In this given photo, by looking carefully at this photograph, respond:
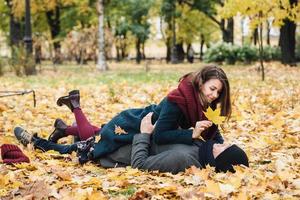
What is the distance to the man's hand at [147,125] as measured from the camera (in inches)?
201

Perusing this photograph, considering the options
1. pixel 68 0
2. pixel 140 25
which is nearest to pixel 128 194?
pixel 68 0

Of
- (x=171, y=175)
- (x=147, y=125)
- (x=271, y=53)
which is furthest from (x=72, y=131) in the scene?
(x=271, y=53)

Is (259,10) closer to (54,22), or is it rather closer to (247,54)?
(247,54)

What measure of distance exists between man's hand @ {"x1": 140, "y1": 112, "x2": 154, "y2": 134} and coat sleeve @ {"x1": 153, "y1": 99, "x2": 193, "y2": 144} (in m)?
0.11

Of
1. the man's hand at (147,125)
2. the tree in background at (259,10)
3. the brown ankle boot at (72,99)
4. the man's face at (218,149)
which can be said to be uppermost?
the tree in background at (259,10)

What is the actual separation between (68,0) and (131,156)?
103 feet

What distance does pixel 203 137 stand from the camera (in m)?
5.15

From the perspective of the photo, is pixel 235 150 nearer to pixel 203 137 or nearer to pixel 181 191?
pixel 203 137

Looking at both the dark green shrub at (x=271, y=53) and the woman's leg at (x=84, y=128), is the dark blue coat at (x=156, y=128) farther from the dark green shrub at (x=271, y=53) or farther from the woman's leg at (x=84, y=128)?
the dark green shrub at (x=271, y=53)

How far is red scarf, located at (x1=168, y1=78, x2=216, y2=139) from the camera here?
15.8 feet

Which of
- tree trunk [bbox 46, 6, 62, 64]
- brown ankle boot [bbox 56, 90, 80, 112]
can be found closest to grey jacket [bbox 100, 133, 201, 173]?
brown ankle boot [bbox 56, 90, 80, 112]

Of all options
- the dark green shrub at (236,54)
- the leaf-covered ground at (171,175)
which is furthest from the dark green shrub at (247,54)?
the leaf-covered ground at (171,175)

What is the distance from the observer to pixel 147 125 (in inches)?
201

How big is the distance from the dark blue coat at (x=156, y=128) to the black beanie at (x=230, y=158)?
306mm
